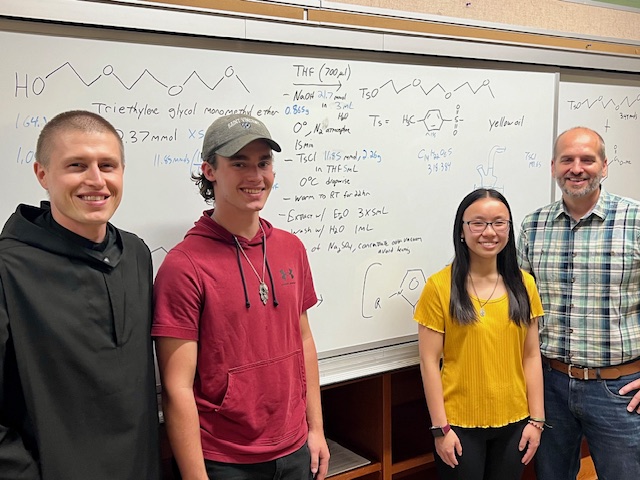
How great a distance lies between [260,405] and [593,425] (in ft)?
3.79

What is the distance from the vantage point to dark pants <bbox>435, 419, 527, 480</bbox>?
6.31ft

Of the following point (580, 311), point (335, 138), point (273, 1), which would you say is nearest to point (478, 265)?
point (580, 311)

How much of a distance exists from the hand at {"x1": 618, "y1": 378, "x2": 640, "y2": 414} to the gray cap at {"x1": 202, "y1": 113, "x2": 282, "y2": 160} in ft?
4.41

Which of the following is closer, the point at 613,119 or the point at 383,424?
the point at 383,424

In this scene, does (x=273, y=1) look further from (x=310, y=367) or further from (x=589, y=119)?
(x=589, y=119)

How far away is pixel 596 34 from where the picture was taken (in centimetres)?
291

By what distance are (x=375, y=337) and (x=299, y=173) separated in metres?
0.61

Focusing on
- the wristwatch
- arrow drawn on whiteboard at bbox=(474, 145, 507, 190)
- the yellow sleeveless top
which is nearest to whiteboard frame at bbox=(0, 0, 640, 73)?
arrow drawn on whiteboard at bbox=(474, 145, 507, 190)

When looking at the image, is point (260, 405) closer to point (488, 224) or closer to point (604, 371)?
point (488, 224)

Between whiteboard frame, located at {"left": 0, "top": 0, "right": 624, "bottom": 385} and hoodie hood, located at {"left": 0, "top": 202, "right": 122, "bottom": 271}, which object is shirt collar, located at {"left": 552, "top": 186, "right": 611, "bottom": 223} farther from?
hoodie hood, located at {"left": 0, "top": 202, "right": 122, "bottom": 271}

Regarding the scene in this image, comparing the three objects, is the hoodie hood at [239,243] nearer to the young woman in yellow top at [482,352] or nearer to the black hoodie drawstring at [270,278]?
the black hoodie drawstring at [270,278]

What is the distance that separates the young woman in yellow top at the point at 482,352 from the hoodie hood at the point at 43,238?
1.05 m

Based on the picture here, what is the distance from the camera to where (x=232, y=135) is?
1433mm

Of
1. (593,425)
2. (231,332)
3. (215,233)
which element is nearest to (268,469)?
(231,332)
